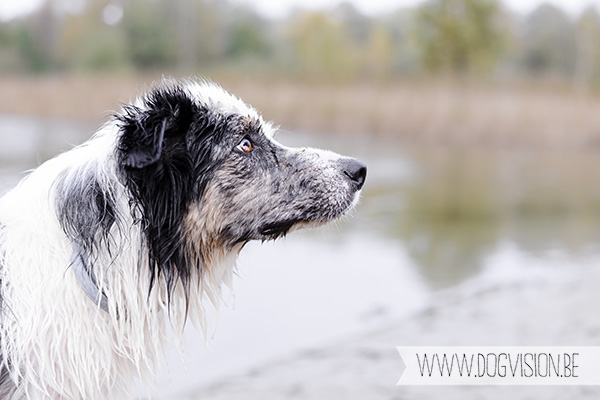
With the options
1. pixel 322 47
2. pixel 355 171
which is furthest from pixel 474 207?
pixel 322 47

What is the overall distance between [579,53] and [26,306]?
4798cm

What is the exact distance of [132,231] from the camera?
2471 mm

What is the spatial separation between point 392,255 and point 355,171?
3768mm

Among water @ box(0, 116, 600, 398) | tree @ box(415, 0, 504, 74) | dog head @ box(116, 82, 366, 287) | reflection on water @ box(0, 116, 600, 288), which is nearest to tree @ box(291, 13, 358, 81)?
tree @ box(415, 0, 504, 74)

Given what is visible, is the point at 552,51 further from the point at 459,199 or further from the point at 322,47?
the point at 459,199

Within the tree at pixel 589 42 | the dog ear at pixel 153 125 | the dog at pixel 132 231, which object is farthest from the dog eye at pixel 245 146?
the tree at pixel 589 42

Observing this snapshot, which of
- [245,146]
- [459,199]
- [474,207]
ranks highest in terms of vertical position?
[459,199]

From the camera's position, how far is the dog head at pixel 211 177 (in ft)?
8.11

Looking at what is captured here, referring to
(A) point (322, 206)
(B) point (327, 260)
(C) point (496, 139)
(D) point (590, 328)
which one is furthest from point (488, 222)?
(C) point (496, 139)

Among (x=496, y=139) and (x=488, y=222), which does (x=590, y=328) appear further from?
(x=496, y=139)

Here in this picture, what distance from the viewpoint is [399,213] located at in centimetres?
874

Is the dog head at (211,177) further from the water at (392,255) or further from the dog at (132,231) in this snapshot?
the water at (392,255)

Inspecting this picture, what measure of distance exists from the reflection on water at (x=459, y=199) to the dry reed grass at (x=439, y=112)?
2.96 ft

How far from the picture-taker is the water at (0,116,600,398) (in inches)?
178
